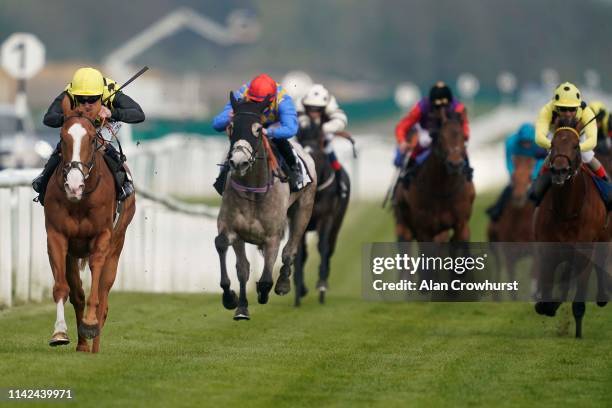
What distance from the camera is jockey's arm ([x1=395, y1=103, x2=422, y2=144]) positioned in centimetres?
1717

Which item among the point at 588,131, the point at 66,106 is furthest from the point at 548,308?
the point at 66,106

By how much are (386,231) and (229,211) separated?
50.8 feet

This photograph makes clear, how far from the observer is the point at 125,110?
38.2ft

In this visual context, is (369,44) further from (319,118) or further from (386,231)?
(319,118)

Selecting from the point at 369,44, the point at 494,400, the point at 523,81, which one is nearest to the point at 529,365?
the point at 494,400

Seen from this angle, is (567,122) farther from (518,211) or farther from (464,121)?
(518,211)

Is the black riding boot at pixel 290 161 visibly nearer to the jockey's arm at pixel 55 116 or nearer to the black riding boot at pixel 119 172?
the black riding boot at pixel 119 172

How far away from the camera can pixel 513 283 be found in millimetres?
17375

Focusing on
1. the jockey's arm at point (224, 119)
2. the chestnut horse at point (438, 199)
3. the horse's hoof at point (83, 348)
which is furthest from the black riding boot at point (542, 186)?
the horse's hoof at point (83, 348)

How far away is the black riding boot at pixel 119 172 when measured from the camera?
37.1ft

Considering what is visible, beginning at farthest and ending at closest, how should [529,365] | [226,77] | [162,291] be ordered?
1. [226,77]
2. [162,291]
3. [529,365]

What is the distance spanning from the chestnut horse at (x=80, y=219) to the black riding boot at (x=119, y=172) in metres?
0.08

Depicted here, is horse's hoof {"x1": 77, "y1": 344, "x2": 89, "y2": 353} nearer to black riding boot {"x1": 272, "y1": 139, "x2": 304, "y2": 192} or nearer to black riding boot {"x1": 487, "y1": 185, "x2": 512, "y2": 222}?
black riding boot {"x1": 272, "y1": 139, "x2": 304, "y2": 192}


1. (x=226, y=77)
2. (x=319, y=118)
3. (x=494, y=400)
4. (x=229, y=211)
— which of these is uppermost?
(x=226, y=77)
